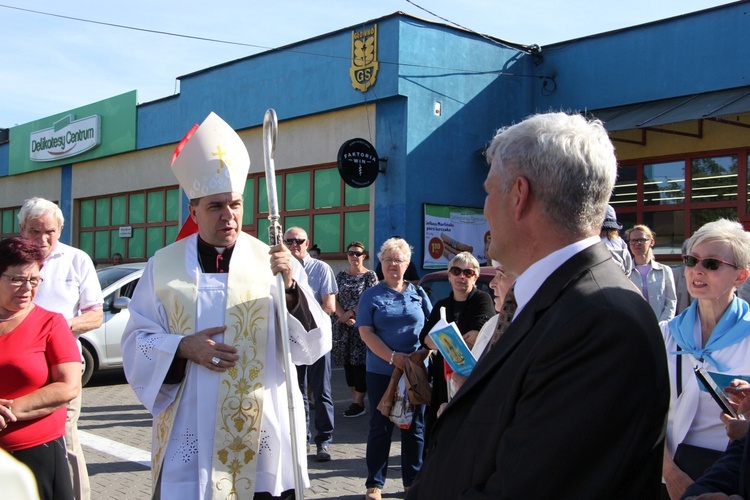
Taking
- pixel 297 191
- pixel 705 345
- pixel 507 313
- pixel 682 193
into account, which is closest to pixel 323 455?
pixel 705 345

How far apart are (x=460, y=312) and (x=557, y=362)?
3.99 meters

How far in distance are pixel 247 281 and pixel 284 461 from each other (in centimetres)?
85

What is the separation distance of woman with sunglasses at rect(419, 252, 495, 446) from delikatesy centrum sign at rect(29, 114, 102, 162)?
18.6 meters

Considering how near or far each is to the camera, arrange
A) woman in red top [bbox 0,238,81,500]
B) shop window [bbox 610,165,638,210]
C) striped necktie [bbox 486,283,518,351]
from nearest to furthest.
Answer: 1. striped necktie [bbox 486,283,518,351]
2. woman in red top [bbox 0,238,81,500]
3. shop window [bbox 610,165,638,210]

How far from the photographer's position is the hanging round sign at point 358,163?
13578 millimetres

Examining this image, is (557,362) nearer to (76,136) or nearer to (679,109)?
(679,109)

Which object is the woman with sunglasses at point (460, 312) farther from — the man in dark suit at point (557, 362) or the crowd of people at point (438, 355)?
the man in dark suit at point (557, 362)

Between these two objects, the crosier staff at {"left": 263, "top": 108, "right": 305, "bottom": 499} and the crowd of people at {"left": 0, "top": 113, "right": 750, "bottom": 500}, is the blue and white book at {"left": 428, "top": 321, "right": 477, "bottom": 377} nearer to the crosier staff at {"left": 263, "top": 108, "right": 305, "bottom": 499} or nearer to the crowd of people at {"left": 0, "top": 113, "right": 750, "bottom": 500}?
the crowd of people at {"left": 0, "top": 113, "right": 750, "bottom": 500}

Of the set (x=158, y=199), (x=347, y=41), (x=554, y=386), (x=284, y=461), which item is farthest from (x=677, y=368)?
(x=158, y=199)

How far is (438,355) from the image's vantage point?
5.33 metres

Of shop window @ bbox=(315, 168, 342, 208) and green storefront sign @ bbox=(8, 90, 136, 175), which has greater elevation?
green storefront sign @ bbox=(8, 90, 136, 175)

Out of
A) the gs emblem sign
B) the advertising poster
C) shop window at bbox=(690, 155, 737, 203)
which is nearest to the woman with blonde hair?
the advertising poster

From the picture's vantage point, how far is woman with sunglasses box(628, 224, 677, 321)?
24.8ft

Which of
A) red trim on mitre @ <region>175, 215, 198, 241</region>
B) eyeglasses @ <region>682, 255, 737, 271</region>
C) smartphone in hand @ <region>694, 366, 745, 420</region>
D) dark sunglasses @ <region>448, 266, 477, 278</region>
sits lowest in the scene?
smartphone in hand @ <region>694, 366, 745, 420</region>
